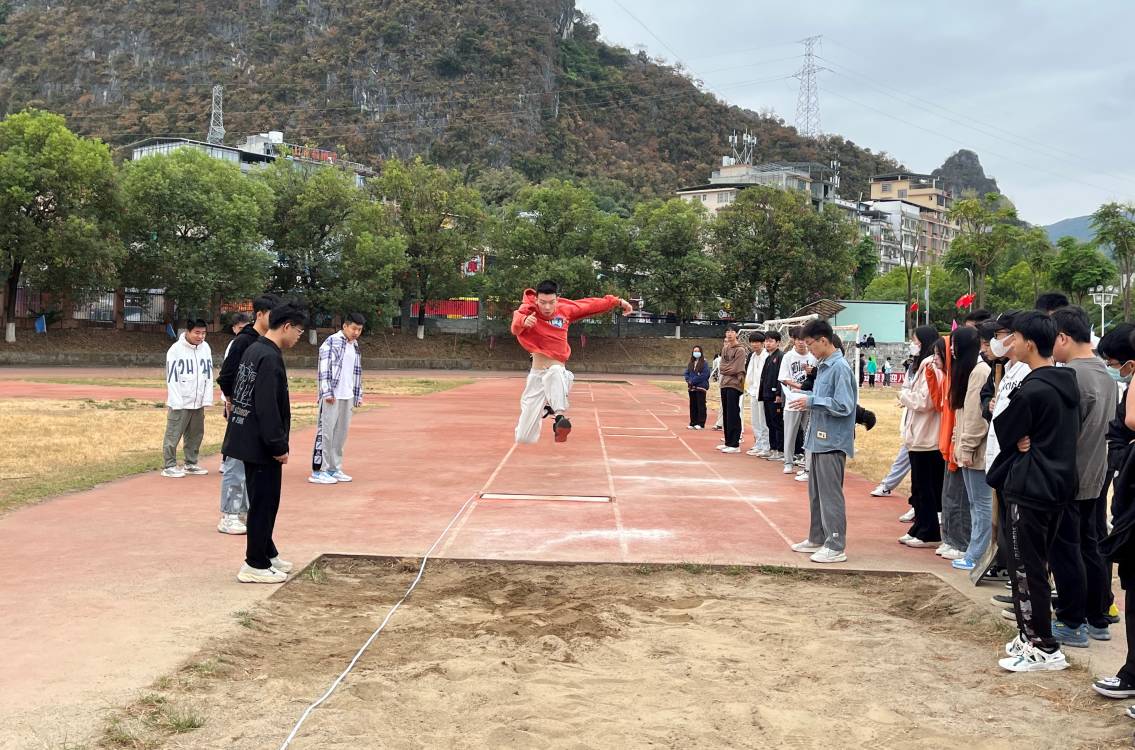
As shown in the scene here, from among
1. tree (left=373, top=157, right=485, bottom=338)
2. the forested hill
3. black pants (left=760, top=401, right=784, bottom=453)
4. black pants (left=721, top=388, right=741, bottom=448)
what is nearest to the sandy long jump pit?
black pants (left=760, top=401, right=784, bottom=453)

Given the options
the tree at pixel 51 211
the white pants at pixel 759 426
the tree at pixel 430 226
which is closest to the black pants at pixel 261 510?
the white pants at pixel 759 426

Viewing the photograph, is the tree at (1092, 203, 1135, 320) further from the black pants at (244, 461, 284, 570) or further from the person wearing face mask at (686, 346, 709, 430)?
the black pants at (244, 461, 284, 570)

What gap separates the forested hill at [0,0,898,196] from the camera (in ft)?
350

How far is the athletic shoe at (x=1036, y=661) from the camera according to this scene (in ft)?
15.8

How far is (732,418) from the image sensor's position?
1498 cm

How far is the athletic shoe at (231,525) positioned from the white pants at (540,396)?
10.0 ft

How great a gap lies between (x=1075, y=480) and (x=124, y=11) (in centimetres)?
13835

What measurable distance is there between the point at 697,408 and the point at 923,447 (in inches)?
417

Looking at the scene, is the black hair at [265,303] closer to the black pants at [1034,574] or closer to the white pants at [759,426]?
the black pants at [1034,574]

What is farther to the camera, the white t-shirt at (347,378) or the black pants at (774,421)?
the black pants at (774,421)

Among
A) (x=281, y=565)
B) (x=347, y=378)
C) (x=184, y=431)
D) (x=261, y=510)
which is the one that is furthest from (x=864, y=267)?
(x=261, y=510)

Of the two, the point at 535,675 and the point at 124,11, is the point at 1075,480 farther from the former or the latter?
the point at 124,11

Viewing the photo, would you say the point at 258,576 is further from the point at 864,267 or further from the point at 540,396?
the point at 864,267

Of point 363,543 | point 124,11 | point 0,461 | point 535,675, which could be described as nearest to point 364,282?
point 0,461
